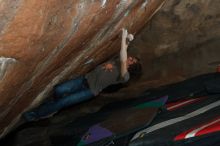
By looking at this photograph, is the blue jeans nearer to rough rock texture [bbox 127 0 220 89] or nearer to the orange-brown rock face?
the orange-brown rock face

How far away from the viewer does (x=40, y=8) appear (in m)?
1.85

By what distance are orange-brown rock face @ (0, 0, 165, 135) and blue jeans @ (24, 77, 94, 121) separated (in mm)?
136

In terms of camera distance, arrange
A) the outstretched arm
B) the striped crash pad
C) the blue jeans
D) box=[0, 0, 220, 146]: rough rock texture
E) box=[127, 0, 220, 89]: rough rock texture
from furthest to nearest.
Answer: box=[127, 0, 220, 89]: rough rock texture → the blue jeans → the outstretched arm → box=[0, 0, 220, 146]: rough rock texture → the striped crash pad

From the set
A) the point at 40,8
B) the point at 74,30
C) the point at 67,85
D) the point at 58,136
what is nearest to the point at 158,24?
the point at 67,85

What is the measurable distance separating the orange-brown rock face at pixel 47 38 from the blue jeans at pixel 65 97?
0.14 metres

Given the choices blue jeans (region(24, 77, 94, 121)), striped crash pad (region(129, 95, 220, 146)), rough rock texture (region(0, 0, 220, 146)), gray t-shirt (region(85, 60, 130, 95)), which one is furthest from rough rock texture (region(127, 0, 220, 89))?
striped crash pad (region(129, 95, 220, 146))

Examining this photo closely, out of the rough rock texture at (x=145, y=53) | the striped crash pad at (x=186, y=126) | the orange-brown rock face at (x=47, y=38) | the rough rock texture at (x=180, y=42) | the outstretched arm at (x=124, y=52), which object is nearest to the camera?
the orange-brown rock face at (x=47, y=38)

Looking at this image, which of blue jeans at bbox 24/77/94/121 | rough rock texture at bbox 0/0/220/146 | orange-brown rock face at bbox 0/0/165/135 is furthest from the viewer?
blue jeans at bbox 24/77/94/121

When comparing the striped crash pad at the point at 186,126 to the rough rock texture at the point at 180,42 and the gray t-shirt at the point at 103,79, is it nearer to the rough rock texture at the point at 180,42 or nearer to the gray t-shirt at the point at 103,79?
the gray t-shirt at the point at 103,79

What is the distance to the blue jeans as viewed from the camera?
13.6 ft

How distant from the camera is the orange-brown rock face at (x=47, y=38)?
1869mm

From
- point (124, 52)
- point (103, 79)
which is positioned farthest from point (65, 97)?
point (124, 52)

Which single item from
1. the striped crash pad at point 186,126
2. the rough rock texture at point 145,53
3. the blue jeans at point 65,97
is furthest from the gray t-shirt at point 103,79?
the striped crash pad at point 186,126

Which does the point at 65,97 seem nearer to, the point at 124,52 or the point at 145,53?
the point at 124,52
